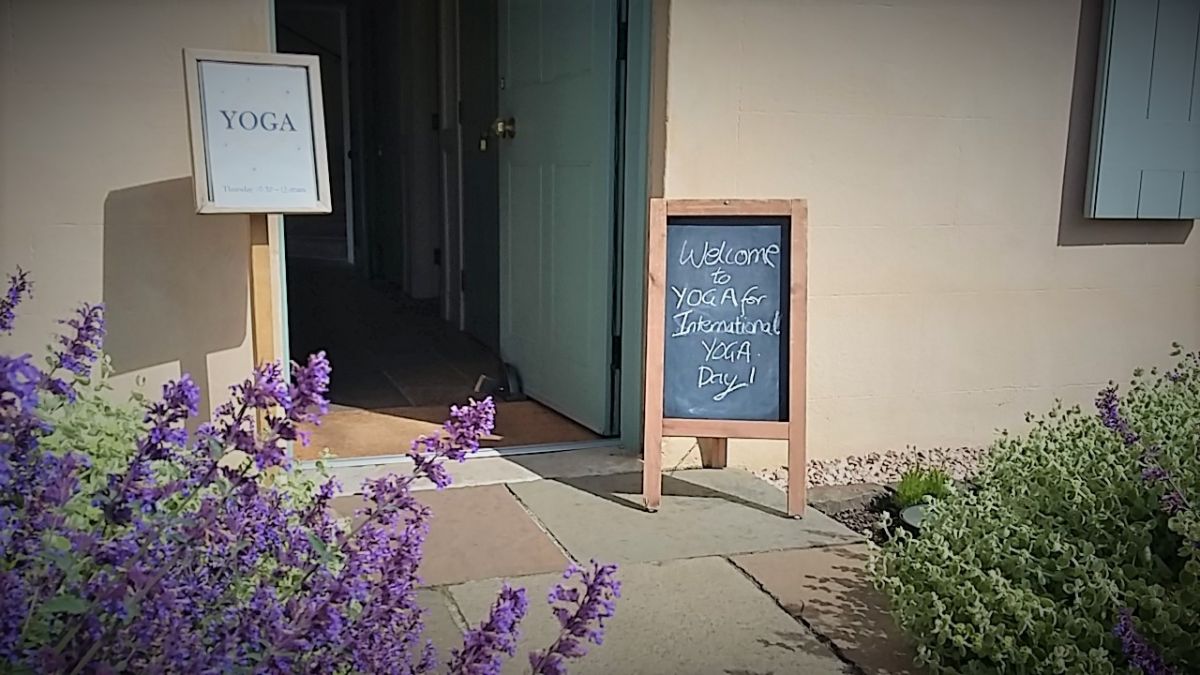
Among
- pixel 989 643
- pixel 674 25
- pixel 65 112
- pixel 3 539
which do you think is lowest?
pixel 989 643

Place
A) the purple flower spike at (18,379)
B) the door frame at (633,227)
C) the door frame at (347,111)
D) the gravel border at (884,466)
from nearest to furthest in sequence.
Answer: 1. the purple flower spike at (18,379)
2. the door frame at (633,227)
3. the gravel border at (884,466)
4. the door frame at (347,111)

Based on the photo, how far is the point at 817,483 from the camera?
295 cm

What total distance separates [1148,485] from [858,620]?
0.60m

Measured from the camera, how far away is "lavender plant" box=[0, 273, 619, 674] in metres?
0.85

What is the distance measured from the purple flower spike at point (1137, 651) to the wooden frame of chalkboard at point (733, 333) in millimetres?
1094

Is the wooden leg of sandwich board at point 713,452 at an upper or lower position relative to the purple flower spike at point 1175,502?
lower

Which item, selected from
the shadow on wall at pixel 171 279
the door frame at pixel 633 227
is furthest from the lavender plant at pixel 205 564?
the door frame at pixel 633 227

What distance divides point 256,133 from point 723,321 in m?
1.22

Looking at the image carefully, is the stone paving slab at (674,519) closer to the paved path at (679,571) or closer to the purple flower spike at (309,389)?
the paved path at (679,571)

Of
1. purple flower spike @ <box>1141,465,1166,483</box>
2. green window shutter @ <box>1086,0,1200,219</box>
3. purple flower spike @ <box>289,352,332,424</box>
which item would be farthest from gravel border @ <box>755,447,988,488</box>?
purple flower spike @ <box>289,352,332,424</box>

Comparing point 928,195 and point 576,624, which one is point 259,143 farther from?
point 928,195

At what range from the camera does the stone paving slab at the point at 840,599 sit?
5.99ft

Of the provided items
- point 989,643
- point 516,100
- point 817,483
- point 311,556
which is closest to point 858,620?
point 989,643

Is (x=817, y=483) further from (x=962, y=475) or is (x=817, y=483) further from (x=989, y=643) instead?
(x=989, y=643)
